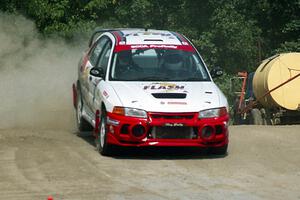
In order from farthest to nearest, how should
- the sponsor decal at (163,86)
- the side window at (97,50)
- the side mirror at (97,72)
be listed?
1. the side window at (97,50)
2. the side mirror at (97,72)
3. the sponsor decal at (163,86)

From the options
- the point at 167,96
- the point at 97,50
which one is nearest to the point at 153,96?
the point at 167,96

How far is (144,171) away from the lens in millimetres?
10688

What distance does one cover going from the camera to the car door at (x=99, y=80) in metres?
12.7

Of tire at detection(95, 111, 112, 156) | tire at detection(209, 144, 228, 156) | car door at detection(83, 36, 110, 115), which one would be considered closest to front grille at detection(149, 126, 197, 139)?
tire at detection(209, 144, 228, 156)

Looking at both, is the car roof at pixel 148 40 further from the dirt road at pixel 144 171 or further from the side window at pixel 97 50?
the dirt road at pixel 144 171

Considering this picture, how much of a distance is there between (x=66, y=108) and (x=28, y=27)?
7.72 metres

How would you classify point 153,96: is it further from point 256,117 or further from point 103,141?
point 256,117

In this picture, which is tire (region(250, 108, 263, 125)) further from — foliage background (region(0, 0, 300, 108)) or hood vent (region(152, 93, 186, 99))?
hood vent (region(152, 93, 186, 99))

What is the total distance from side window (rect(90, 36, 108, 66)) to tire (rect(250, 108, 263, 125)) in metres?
8.32

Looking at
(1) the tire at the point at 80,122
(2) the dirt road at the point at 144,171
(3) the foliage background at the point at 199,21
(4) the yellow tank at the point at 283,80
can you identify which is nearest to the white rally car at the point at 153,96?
(2) the dirt road at the point at 144,171

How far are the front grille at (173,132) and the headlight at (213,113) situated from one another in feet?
0.79

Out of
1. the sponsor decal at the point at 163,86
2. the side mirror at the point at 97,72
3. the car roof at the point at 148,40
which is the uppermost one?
the car roof at the point at 148,40

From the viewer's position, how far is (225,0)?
97.0 ft

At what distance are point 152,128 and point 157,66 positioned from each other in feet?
5.21
